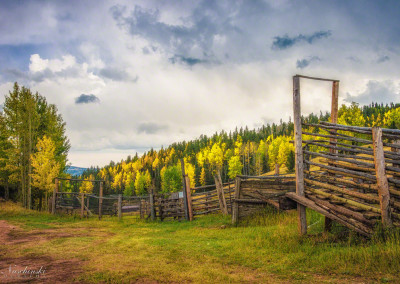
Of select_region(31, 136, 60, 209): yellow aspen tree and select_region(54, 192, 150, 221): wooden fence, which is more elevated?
select_region(31, 136, 60, 209): yellow aspen tree

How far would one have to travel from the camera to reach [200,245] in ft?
25.4

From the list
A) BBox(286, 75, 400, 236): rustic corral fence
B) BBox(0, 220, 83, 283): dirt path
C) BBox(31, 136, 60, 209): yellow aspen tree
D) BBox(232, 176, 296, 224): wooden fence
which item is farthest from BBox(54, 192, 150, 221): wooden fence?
BBox(286, 75, 400, 236): rustic corral fence

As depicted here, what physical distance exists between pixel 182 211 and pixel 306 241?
1033 cm

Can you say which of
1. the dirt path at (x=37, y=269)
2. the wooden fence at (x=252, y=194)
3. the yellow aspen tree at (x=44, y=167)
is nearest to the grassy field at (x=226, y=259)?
the dirt path at (x=37, y=269)

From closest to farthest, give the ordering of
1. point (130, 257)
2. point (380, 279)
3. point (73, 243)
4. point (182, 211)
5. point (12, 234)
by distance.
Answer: point (380, 279), point (130, 257), point (73, 243), point (12, 234), point (182, 211)

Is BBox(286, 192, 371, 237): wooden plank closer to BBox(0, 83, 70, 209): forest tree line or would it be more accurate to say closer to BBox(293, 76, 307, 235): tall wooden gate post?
BBox(293, 76, 307, 235): tall wooden gate post

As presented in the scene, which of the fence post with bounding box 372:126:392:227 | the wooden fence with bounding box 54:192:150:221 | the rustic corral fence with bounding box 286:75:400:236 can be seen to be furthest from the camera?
the wooden fence with bounding box 54:192:150:221

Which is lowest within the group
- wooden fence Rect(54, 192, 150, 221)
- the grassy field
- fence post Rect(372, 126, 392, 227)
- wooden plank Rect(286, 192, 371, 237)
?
wooden fence Rect(54, 192, 150, 221)

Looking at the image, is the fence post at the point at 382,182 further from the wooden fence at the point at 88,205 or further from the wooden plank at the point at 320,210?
the wooden fence at the point at 88,205

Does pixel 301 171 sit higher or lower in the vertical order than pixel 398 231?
higher

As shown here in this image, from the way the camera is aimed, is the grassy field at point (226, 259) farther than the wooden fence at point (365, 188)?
No

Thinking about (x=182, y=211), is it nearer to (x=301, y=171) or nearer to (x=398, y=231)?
(x=301, y=171)

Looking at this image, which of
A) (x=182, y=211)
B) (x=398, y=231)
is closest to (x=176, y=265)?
(x=398, y=231)

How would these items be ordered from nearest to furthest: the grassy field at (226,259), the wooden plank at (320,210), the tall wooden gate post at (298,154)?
the grassy field at (226,259) < the wooden plank at (320,210) < the tall wooden gate post at (298,154)
